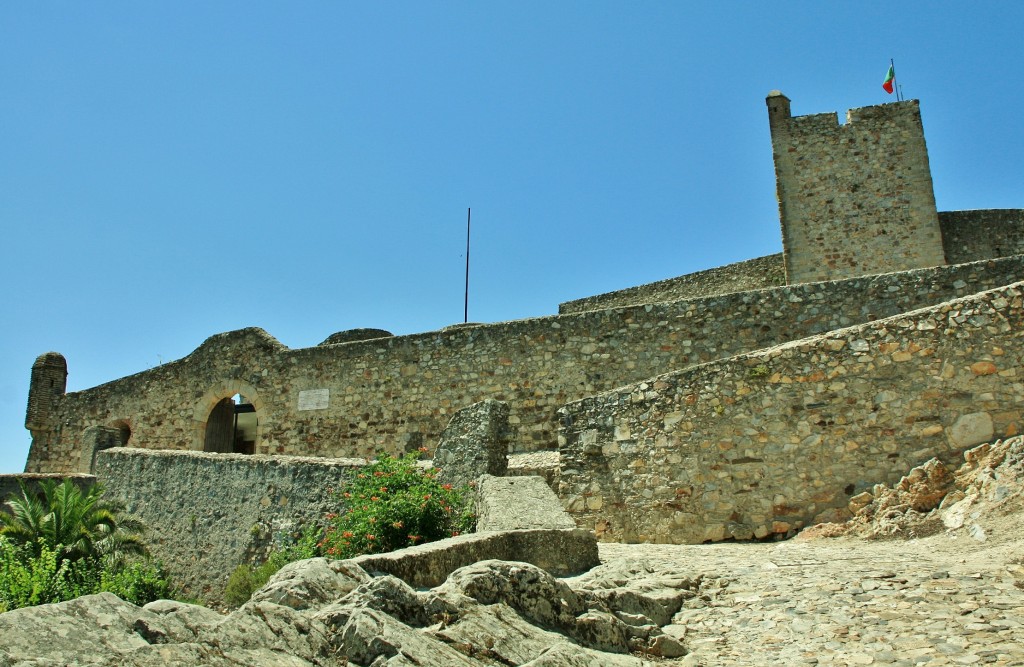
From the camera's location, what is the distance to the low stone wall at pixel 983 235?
18.6 meters

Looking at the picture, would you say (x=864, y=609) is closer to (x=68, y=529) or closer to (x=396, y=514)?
(x=396, y=514)

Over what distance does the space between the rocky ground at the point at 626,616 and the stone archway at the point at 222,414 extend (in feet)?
36.2

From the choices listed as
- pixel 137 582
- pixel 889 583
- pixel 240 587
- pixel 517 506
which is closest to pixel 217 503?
pixel 137 582

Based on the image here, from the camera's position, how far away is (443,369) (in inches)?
533

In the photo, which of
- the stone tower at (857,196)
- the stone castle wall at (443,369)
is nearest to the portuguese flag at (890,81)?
the stone tower at (857,196)

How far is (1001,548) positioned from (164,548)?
397 inches

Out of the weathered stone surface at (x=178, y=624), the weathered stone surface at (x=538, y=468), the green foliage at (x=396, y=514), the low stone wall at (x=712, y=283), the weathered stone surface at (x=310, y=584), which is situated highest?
the low stone wall at (x=712, y=283)

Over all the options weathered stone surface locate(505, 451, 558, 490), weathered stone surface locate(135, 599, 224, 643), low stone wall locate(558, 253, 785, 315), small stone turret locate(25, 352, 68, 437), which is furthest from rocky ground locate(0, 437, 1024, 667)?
small stone turret locate(25, 352, 68, 437)

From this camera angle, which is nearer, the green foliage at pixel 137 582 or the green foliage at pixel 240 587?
the green foliage at pixel 240 587

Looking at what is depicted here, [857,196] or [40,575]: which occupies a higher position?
[857,196]

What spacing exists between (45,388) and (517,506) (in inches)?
592

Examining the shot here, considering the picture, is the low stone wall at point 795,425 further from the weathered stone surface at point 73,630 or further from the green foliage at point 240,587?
the weathered stone surface at point 73,630

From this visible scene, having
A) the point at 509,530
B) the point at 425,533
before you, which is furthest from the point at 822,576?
the point at 425,533

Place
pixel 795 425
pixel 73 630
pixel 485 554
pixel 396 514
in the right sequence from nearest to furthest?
pixel 73 630
pixel 485 554
pixel 396 514
pixel 795 425
